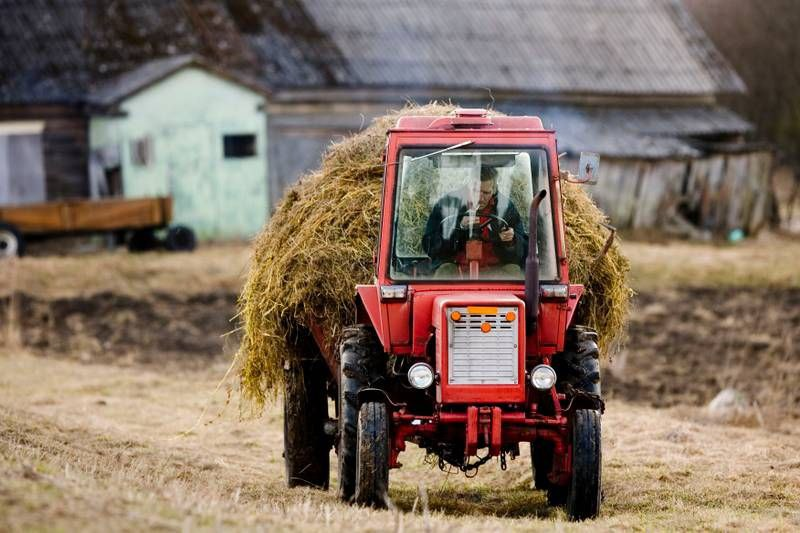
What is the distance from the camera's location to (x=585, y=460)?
26.9ft

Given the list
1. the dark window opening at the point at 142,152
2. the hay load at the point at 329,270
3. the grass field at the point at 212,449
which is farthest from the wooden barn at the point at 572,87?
the hay load at the point at 329,270

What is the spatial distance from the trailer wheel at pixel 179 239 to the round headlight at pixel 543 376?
18.8m

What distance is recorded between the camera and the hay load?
30.6 feet

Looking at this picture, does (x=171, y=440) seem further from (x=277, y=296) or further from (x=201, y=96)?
(x=201, y=96)

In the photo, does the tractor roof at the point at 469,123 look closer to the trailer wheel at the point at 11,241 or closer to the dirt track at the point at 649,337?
the dirt track at the point at 649,337

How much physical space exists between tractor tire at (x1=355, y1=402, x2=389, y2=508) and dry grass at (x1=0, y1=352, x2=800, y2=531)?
178 millimetres

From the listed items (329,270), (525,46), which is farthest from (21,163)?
(329,270)

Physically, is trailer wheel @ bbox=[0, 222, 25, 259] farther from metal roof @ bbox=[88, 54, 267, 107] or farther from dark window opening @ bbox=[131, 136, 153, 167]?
dark window opening @ bbox=[131, 136, 153, 167]

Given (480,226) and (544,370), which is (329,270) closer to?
(480,226)

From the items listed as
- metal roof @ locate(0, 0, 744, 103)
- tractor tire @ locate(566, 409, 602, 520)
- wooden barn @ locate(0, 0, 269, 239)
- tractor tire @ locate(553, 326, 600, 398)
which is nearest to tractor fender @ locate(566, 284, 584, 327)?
tractor tire @ locate(553, 326, 600, 398)

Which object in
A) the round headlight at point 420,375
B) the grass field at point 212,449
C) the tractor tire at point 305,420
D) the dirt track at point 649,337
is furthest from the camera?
the dirt track at point 649,337

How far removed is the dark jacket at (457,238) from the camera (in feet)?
28.1

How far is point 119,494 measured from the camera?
7043mm

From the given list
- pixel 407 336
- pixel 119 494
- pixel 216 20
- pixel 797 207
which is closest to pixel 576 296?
pixel 407 336
